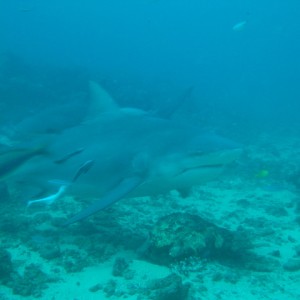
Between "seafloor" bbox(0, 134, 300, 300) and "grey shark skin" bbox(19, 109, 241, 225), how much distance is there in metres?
0.90

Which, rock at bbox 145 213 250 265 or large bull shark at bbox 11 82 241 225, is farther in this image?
rock at bbox 145 213 250 265

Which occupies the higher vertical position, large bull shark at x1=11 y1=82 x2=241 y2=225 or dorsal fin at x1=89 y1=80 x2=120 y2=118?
dorsal fin at x1=89 y1=80 x2=120 y2=118

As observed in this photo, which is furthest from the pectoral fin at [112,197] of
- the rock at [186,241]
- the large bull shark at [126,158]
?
the rock at [186,241]

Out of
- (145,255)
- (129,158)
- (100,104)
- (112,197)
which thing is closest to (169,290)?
(145,255)

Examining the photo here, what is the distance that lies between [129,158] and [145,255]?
1.50 metres

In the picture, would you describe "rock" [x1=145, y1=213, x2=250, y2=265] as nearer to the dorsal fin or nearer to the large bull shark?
the large bull shark

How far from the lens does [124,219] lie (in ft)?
21.5

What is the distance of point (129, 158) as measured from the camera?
4488 millimetres

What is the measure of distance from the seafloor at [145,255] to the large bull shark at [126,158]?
916 mm

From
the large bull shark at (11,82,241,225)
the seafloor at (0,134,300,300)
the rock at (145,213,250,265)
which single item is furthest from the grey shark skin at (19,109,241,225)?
the seafloor at (0,134,300,300)

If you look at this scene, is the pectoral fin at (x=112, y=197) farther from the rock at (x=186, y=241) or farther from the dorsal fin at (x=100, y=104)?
the dorsal fin at (x=100, y=104)

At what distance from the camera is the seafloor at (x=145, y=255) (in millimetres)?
4207

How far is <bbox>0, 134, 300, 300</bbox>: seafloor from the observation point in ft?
13.8

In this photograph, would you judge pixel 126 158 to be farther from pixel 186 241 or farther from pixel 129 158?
pixel 186 241
